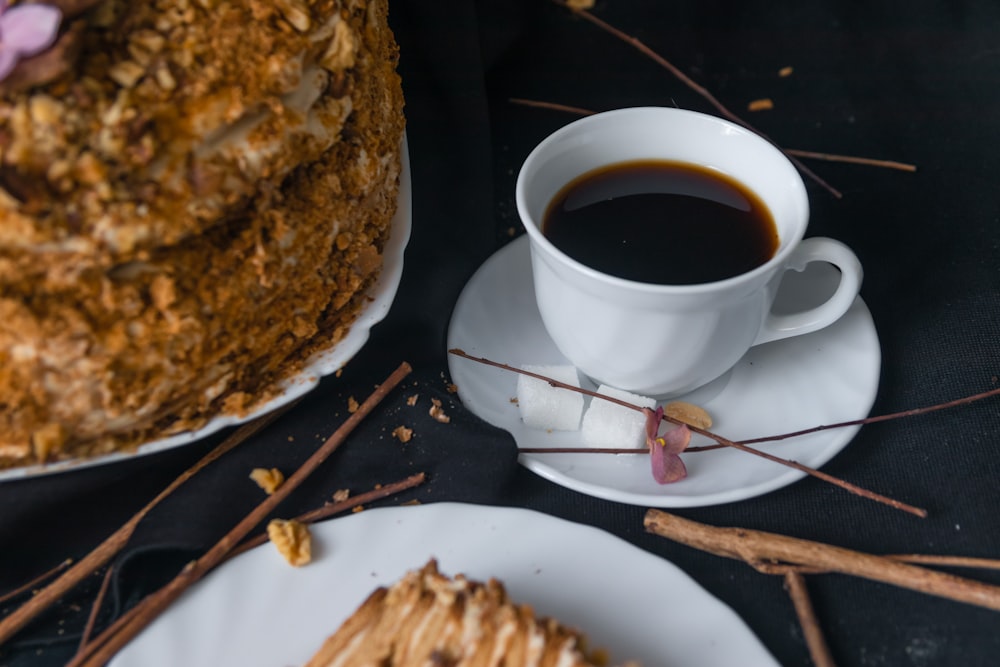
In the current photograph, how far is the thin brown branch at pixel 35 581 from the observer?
985 mm

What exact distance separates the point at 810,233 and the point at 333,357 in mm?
788

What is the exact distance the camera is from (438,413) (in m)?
1.10

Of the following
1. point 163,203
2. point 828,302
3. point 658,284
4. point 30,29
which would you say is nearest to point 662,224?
point 658,284

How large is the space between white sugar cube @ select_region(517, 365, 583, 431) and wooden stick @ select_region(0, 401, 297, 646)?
0.29m

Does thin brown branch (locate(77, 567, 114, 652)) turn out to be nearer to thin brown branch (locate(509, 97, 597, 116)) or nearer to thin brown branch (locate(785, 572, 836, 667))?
thin brown branch (locate(785, 572, 836, 667))

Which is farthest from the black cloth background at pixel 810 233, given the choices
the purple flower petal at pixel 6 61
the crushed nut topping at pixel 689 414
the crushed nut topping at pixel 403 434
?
the purple flower petal at pixel 6 61

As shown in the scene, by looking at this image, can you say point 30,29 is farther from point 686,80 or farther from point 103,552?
point 686,80

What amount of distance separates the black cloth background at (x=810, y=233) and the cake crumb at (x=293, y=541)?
72 mm

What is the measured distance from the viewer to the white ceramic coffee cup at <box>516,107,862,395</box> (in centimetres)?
98

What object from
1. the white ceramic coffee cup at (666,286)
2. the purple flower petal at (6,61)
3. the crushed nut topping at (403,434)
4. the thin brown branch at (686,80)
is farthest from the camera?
the thin brown branch at (686,80)

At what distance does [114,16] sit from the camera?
80 cm

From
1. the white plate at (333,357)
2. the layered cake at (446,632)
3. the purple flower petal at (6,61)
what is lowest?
the layered cake at (446,632)

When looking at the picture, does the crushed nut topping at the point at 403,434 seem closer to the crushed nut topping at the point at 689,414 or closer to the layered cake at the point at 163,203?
the layered cake at the point at 163,203

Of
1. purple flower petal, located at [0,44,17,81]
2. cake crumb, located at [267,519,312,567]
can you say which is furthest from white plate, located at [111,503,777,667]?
purple flower petal, located at [0,44,17,81]
